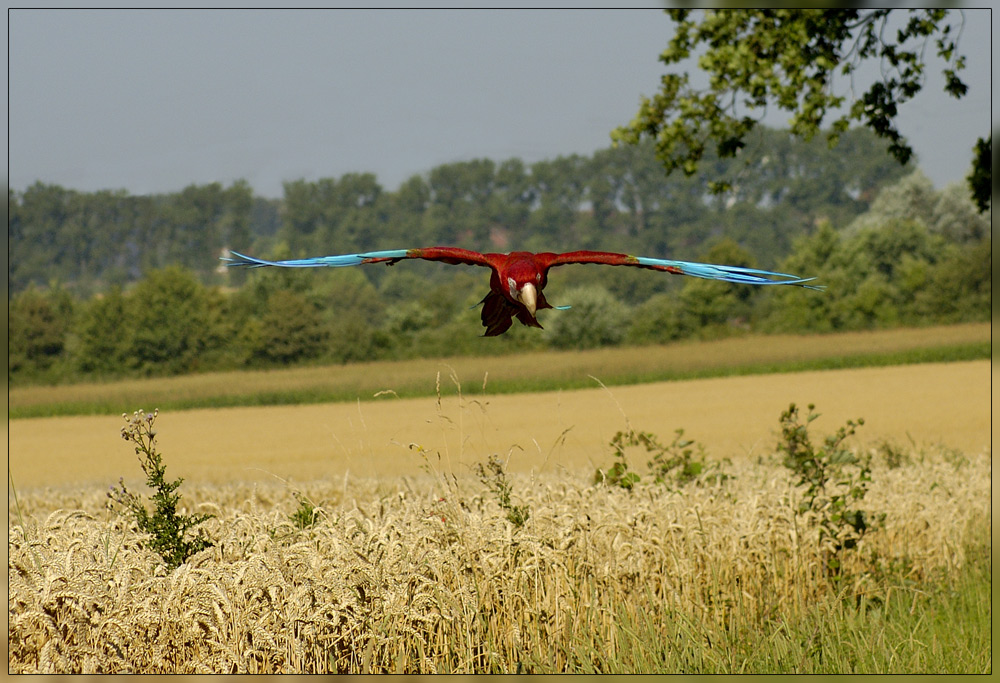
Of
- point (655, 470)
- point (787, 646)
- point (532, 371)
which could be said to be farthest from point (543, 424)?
point (787, 646)

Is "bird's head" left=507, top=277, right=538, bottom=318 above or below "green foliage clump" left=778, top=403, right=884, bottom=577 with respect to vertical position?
above

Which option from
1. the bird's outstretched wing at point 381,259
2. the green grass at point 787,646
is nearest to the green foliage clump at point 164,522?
the green grass at point 787,646

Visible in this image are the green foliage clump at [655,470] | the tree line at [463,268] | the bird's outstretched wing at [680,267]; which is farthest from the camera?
the tree line at [463,268]

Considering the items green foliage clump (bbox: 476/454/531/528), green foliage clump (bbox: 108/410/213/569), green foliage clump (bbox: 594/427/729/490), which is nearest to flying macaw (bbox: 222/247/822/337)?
green foliage clump (bbox: 108/410/213/569)

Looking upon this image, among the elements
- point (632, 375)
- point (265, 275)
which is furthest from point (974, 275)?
point (265, 275)

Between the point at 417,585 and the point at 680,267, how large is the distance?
87.8 inches

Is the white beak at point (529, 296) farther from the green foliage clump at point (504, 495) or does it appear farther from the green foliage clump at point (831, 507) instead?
the green foliage clump at point (831, 507)

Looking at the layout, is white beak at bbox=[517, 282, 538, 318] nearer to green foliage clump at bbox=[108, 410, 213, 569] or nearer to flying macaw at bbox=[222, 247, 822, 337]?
flying macaw at bbox=[222, 247, 822, 337]

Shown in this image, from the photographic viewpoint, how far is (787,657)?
4.54m

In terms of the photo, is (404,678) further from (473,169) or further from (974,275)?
(473,169)

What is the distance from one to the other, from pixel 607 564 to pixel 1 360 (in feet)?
9.62

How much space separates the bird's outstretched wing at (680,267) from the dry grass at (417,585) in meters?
2.02

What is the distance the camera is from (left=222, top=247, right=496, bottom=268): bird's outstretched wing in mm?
2531

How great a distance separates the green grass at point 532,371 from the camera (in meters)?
30.5
